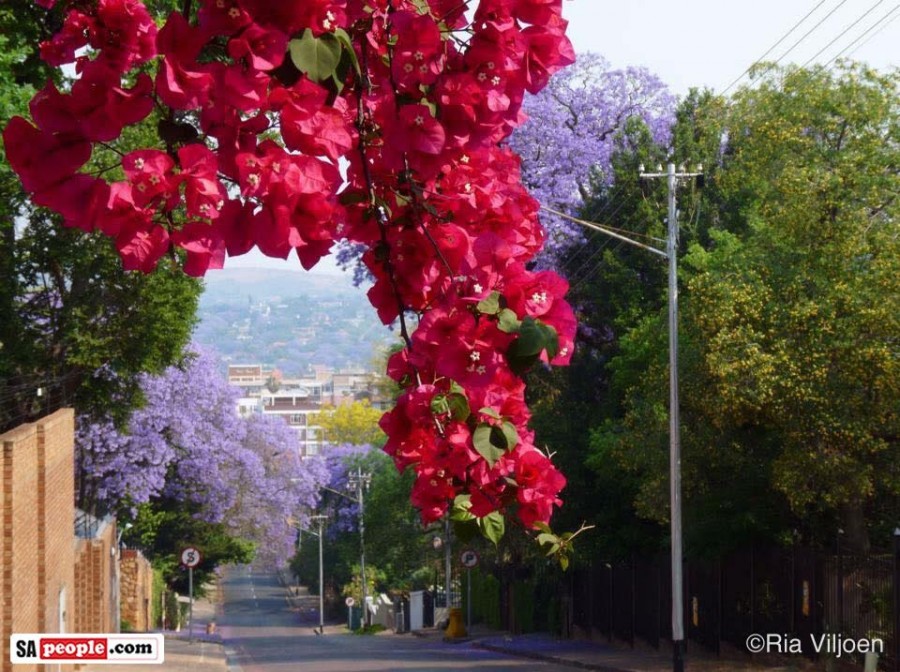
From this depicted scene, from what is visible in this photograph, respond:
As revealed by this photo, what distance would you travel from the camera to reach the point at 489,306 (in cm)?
370

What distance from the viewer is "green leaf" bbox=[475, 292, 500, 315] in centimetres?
369

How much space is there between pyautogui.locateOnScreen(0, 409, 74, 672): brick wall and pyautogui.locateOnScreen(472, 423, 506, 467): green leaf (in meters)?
16.8

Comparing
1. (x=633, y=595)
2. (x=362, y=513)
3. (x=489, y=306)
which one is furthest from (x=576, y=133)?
(x=489, y=306)

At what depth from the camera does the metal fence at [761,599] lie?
2531cm

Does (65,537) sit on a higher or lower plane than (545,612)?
higher

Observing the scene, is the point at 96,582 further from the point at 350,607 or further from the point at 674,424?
the point at 350,607

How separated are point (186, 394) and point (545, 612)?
1345cm

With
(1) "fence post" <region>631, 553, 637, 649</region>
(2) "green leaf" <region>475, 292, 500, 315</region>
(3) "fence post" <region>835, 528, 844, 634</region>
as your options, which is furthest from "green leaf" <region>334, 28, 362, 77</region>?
(1) "fence post" <region>631, 553, 637, 649</region>

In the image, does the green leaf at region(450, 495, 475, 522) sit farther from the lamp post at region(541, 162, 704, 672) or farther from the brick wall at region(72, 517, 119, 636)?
the brick wall at region(72, 517, 119, 636)

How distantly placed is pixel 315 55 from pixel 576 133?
134ft

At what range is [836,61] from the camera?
26.3 m

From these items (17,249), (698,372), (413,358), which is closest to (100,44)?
(413,358)

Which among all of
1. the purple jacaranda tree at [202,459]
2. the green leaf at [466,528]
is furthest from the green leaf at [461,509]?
the purple jacaranda tree at [202,459]

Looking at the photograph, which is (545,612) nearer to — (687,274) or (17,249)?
(687,274)
